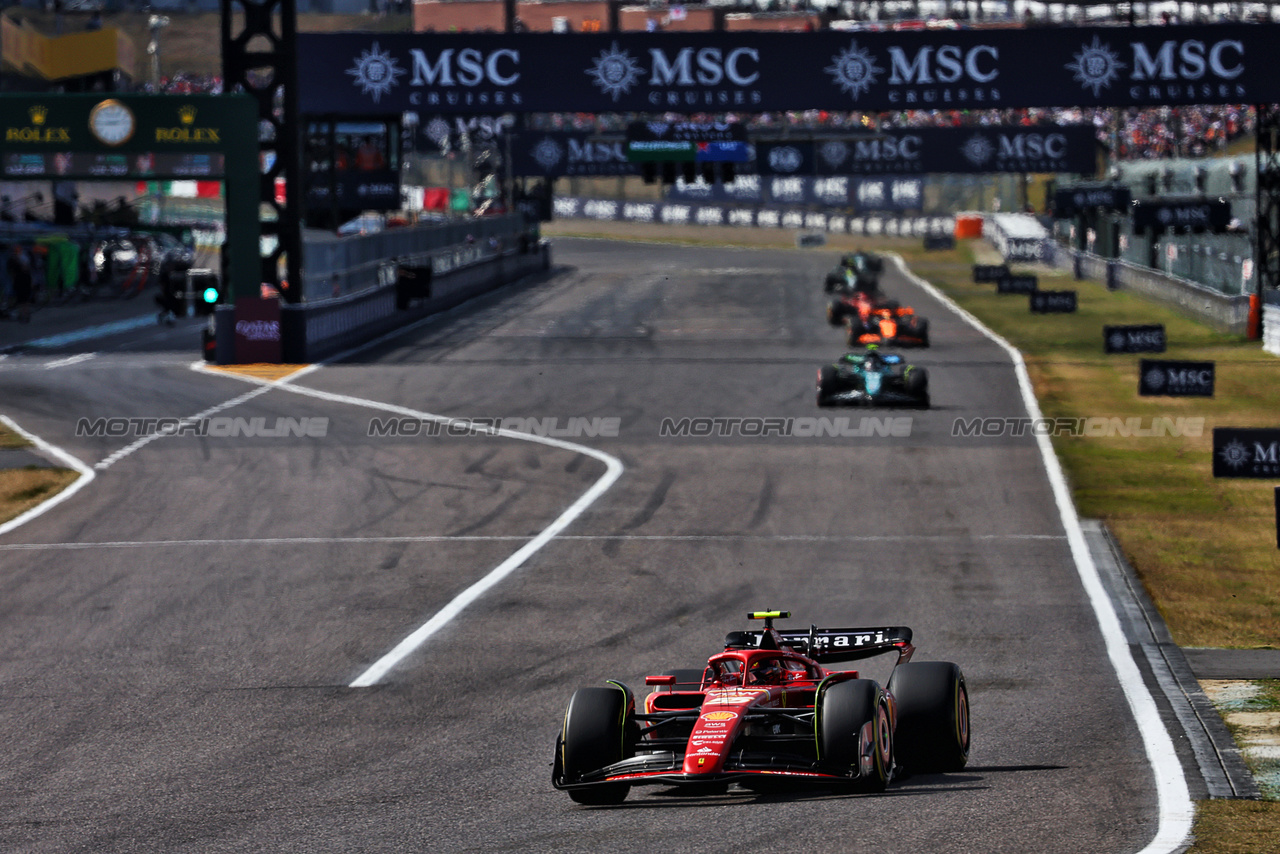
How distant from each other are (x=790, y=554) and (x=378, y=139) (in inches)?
1891

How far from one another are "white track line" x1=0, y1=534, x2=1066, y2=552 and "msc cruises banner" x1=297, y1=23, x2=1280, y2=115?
20976mm

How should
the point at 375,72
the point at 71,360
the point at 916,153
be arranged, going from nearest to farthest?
the point at 71,360
the point at 375,72
the point at 916,153

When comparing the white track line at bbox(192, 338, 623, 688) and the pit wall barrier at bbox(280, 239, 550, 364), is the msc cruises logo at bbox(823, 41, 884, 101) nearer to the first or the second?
the pit wall barrier at bbox(280, 239, 550, 364)

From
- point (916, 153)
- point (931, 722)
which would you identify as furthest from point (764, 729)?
point (916, 153)

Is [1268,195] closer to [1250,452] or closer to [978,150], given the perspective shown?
[978,150]

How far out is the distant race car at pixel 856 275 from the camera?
5328cm

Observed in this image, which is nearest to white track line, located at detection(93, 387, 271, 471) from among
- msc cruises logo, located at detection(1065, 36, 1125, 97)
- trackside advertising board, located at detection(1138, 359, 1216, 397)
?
trackside advertising board, located at detection(1138, 359, 1216, 397)

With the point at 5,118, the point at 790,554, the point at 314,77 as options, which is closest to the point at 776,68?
the point at 314,77

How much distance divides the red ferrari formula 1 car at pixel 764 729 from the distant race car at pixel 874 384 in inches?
753

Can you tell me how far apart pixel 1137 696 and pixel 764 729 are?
402 cm

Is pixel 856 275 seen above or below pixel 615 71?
below

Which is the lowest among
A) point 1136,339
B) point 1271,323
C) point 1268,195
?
point 1271,323

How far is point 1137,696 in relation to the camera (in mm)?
12734

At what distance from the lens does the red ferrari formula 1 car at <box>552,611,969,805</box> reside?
9430 millimetres
